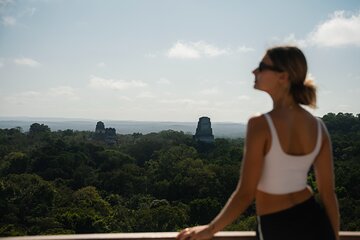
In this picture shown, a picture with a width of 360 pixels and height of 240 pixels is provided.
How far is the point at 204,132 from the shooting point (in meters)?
A: 67.1

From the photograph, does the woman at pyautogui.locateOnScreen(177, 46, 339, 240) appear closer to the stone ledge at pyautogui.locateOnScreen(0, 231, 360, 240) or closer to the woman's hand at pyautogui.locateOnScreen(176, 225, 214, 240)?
the woman's hand at pyautogui.locateOnScreen(176, 225, 214, 240)

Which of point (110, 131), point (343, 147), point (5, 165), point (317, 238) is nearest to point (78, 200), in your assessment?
point (5, 165)

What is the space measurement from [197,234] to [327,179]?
1.54ft

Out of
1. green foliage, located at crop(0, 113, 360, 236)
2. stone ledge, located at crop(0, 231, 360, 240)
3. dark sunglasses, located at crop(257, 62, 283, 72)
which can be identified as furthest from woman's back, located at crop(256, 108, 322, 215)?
green foliage, located at crop(0, 113, 360, 236)

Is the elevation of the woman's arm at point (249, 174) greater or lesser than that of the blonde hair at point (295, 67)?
lesser

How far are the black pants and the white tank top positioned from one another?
0.07 m

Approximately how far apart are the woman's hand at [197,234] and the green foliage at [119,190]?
18614 mm

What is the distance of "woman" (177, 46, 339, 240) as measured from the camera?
1284mm

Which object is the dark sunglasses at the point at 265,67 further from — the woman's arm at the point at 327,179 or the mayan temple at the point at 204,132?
the mayan temple at the point at 204,132

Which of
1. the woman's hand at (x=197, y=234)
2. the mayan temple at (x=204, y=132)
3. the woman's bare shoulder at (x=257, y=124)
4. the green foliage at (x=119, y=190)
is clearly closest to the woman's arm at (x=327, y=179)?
the woman's bare shoulder at (x=257, y=124)

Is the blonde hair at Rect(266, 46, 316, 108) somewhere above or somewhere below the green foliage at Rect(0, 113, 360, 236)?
above

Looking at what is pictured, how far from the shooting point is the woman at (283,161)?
1284 mm

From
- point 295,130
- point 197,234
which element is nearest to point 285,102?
point 295,130

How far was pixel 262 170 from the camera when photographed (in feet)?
4.34
